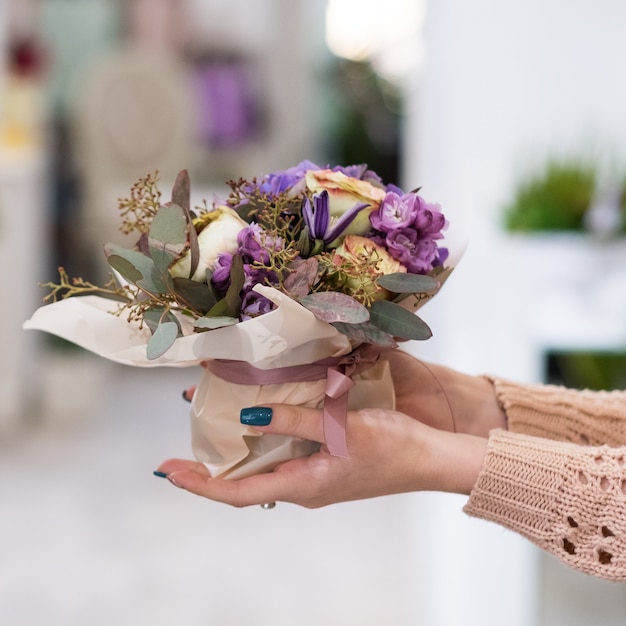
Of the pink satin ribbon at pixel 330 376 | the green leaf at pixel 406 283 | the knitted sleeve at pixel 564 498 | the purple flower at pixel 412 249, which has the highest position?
the purple flower at pixel 412 249

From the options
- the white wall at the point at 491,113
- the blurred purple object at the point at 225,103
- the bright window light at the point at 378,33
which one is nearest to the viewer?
the white wall at the point at 491,113

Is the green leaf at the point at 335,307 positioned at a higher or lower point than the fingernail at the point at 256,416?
higher

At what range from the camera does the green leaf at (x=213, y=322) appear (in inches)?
33.0

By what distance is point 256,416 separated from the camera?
3.05 feet

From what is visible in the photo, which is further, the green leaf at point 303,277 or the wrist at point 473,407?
the wrist at point 473,407

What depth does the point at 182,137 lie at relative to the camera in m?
5.10

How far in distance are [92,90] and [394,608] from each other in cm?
363

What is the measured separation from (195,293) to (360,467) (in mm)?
267

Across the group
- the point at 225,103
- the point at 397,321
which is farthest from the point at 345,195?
the point at 225,103

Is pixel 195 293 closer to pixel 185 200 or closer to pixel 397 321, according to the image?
pixel 185 200

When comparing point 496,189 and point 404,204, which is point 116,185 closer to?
point 496,189

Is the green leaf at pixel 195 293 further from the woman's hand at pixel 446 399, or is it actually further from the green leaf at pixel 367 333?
the woman's hand at pixel 446 399

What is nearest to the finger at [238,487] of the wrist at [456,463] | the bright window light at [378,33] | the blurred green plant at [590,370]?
the wrist at [456,463]

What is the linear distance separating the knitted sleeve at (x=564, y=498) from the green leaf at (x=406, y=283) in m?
0.24
